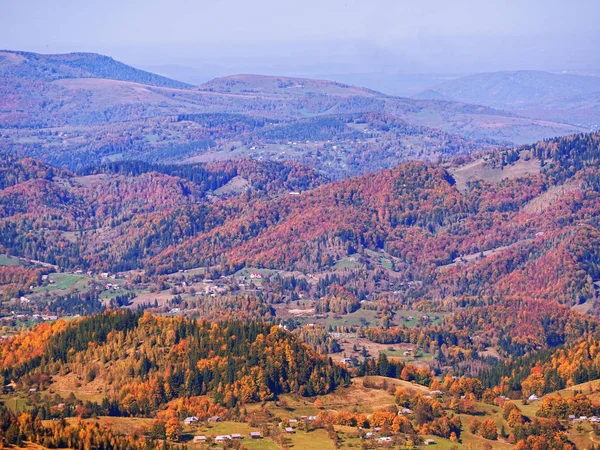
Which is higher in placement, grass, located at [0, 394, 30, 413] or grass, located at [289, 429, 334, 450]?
grass, located at [289, 429, 334, 450]

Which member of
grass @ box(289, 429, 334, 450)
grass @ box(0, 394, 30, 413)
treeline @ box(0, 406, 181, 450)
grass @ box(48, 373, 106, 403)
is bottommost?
grass @ box(48, 373, 106, 403)

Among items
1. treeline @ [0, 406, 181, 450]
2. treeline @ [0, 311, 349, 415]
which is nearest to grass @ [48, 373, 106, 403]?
treeline @ [0, 311, 349, 415]

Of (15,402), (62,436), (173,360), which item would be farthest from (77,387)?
(62,436)

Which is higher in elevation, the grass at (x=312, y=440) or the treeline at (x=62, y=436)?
the treeline at (x=62, y=436)

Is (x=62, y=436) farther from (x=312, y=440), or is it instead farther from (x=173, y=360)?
(x=173, y=360)

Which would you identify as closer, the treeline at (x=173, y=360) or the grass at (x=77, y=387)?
the grass at (x=77, y=387)

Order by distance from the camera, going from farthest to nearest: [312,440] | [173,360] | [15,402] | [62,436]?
[173,360]
[15,402]
[312,440]
[62,436]

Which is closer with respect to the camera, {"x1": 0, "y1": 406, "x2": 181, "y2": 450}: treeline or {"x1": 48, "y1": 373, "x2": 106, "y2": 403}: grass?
{"x1": 0, "y1": 406, "x2": 181, "y2": 450}: treeline

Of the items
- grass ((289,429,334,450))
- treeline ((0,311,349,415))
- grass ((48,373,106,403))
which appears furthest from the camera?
treeline ((0,311,349,415))

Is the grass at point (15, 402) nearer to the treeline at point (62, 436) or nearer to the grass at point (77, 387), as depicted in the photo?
the grass at point (77, 387)

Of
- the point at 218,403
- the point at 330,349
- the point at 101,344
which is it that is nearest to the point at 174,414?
the point at 218,403

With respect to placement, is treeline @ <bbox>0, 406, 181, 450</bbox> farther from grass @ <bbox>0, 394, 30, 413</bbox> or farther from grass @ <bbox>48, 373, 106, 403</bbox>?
grass @ <bbox>48, 373, 106, 403</bbox>

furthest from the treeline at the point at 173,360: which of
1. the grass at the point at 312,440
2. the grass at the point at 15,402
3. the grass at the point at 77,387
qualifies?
the grass at the point at 312,440

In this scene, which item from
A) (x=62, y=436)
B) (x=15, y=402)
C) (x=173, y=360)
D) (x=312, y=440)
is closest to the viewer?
(x=62, y=436)
